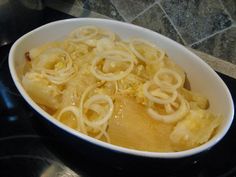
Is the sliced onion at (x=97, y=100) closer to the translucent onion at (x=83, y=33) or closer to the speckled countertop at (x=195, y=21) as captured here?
the translucent onion at (x=83, y=33)

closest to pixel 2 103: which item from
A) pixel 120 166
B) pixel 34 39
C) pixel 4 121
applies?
pixel 4 121

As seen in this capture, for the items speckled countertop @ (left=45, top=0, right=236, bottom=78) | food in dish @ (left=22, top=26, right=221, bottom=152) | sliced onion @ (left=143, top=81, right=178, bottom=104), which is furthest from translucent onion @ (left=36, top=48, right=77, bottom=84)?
speckled countertop @ (left=45, top=0, right=236, bottom=78)

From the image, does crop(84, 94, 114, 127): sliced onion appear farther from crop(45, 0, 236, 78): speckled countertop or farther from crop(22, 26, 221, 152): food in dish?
crop(45, 0, 236, 78): speckled countertop

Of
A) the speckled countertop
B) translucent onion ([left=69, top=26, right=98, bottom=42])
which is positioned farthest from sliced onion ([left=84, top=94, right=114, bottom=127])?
the speckled countertop

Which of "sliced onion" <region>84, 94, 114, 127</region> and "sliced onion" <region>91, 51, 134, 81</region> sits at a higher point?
"sliced onion" <region>91, 51, 134, 81</region>

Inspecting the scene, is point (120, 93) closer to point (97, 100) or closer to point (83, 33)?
point (97, 100)

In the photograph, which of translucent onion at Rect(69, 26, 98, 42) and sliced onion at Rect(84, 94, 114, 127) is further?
translucent onion at Rect(69, 26, 98, 42)

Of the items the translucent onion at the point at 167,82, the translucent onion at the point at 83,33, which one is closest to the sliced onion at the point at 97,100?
the translucent onion at the point at 167,82
